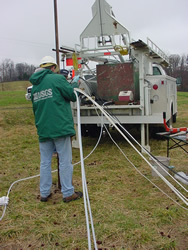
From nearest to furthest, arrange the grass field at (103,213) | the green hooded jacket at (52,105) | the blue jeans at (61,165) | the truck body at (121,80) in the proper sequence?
the grass field at (103,213) < the green hooded jacket at (52,105) < the blue jeans at (61,165) < the truck body at (121,80)

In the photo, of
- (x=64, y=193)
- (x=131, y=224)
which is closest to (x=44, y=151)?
(x=64, y=193)

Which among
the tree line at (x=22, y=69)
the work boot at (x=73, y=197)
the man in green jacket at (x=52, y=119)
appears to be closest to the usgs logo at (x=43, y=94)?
the man in green jacket at (x=52, y=119)

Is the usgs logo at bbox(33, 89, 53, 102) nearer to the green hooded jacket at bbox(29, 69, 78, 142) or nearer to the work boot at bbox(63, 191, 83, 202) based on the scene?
the green hooded jacket at bbox(29, 69, 78, 142)

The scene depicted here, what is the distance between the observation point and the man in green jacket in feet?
11.6

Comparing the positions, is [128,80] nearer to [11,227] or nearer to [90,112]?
[90,112]

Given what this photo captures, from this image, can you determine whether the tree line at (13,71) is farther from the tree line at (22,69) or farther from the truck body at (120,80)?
the truck body at (120,80)

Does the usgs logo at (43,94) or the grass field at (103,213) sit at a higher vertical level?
the usgs logo at (43,94)

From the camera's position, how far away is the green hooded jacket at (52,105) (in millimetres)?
3520

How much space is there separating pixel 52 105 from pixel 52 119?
180mm

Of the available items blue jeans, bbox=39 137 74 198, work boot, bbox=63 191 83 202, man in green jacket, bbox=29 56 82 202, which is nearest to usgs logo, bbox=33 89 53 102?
man in green jacket, bbox=29 56 82 202

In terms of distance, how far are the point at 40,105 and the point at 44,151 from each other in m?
0.64

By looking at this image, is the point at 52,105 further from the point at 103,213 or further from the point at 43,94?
the point at 103,213

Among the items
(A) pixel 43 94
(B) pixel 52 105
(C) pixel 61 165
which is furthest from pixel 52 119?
(C) pixel 61 165

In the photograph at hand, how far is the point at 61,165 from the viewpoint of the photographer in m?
3.69
